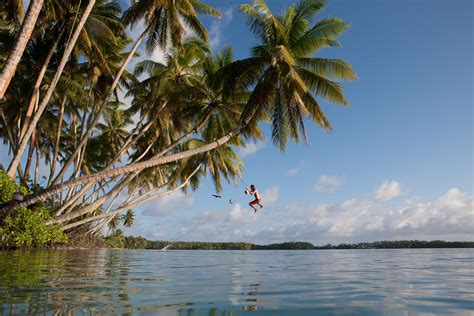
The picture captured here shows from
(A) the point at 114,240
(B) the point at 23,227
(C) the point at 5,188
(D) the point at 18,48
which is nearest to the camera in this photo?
(D) the point at 18,48

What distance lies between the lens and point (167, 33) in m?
18.9

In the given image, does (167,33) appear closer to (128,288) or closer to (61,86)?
(61,86)

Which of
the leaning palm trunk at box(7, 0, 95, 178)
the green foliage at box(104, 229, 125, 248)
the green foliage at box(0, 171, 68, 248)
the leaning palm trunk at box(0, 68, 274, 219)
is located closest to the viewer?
the leaning palm trunk at box(0, 68, 274, 219)

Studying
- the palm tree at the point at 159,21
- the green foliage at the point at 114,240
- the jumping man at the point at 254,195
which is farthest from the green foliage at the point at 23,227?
the green foliage at the point at 114,240

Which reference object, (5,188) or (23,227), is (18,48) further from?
(23,227)

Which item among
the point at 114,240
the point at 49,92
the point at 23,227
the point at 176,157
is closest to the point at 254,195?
the point at 176,157

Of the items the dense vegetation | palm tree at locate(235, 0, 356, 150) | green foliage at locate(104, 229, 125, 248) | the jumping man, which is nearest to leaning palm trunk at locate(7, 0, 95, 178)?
the dense vegetation

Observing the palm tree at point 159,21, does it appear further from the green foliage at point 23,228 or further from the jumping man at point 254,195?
the jumping man at point 254,195

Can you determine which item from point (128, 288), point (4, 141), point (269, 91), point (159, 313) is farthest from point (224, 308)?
point (4, 141)

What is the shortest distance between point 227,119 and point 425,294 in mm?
16332

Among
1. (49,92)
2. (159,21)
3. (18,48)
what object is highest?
(159,21)

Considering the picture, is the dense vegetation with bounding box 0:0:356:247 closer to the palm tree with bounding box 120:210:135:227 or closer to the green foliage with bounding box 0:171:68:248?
the green foliage with bounding box 0:171:68:248

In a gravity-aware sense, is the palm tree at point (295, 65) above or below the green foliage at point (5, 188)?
above

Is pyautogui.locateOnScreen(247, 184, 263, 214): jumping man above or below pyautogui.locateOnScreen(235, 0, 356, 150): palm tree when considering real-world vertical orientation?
below
